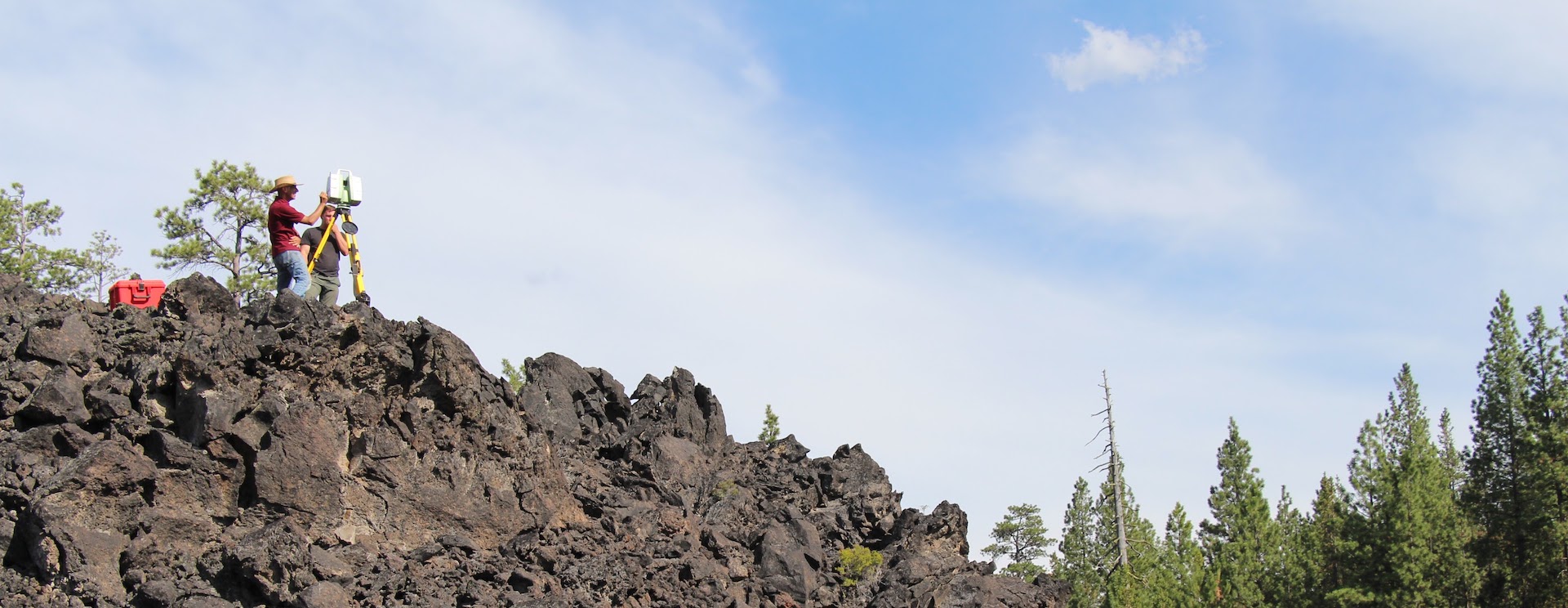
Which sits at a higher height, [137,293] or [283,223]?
[283,223]

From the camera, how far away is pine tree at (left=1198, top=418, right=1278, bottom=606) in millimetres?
47000

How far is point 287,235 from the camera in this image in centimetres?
2083

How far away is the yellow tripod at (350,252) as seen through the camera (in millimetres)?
21250

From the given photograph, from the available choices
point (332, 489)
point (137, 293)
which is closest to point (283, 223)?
point (137, 293)

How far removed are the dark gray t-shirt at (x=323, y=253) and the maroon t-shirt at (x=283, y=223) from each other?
43 cm

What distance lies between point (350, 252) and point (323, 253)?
524 mm

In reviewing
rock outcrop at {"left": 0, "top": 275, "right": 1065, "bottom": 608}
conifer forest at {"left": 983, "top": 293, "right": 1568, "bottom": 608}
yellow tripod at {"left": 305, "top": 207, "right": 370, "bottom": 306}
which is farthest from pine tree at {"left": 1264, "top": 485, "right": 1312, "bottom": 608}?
yellow tripod at {"left": 305, "top": 207, "right": 370, "bottom": 306}

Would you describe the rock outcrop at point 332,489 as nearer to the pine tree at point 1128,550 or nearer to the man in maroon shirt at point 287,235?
the man in maroon shirt at point 287,235

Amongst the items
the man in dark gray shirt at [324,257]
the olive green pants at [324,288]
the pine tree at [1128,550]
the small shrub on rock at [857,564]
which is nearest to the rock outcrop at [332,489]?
the small shrub on rock at [857,564]

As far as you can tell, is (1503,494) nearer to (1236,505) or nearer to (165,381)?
(1236,505)

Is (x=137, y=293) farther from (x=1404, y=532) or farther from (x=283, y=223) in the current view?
(x=1404, y=532)

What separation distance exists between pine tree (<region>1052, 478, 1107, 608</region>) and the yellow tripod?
29.4 meters

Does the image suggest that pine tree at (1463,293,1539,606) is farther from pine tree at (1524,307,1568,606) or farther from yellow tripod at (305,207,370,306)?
yellow tripod at (305,207,370,306)

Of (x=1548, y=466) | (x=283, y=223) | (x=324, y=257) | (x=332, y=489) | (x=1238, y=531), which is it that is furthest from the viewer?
(x=1238, y=531)
